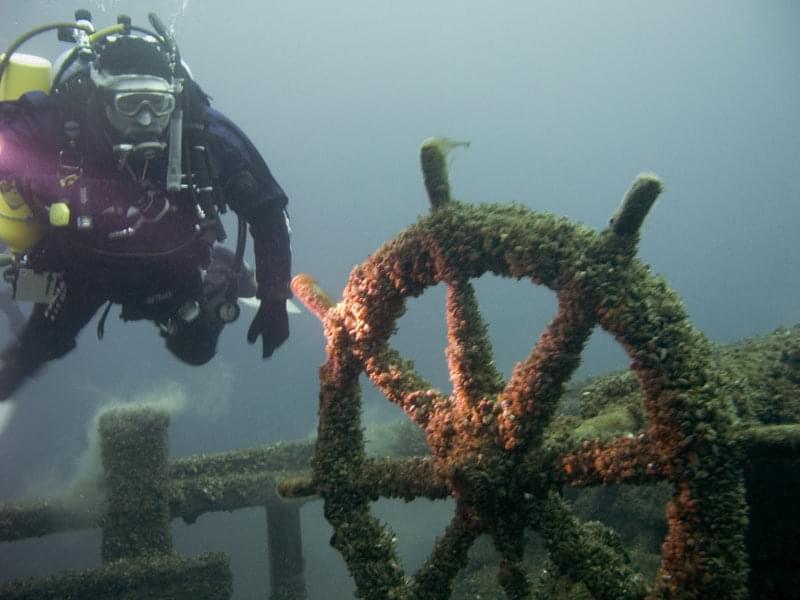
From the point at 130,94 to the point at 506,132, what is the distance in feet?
370

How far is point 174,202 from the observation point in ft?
16.7

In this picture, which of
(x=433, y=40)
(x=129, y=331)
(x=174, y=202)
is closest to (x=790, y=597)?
(x=174, y=202)

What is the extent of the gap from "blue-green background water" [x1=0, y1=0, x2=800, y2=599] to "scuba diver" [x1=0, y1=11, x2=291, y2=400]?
46356 mm

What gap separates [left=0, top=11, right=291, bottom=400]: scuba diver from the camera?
4875 millimetres

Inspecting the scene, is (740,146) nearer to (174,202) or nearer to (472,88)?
(472,88)

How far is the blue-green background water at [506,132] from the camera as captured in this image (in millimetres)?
65562

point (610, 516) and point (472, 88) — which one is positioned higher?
point (472, 88)

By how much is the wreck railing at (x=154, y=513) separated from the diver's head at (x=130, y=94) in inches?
113

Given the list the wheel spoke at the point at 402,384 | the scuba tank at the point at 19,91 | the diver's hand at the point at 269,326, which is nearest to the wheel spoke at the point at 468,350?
the wheel spoke at the point at 402,384

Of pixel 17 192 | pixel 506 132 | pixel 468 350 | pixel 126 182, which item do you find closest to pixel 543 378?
pixel 468 350

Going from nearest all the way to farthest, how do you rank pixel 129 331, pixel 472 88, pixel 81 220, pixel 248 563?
pixel 81 220 < pixel 248 563 < pixel 129 331 < pixel 472 88

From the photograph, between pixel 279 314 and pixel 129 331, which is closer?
pixel 279 314

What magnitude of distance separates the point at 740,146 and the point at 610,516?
127007 millimetres

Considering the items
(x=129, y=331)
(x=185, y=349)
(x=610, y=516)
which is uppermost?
(x=129, y=331)
